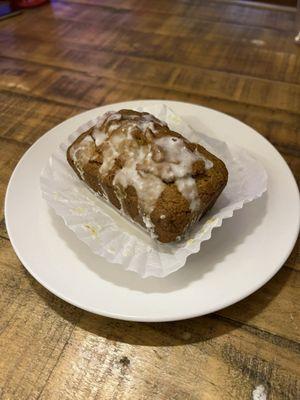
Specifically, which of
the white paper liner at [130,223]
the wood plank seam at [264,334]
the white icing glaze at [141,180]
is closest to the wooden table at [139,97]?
the wood plank seam at [264,334]

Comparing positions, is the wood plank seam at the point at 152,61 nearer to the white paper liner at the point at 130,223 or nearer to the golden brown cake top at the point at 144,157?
the white paper liner at the point at 130,223

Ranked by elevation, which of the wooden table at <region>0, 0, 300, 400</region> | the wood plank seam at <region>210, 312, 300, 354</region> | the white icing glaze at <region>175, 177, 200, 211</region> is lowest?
the wood plank seam at <region>210, 312, 300, 354</region>

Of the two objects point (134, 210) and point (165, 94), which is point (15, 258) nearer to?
point (134, 210)

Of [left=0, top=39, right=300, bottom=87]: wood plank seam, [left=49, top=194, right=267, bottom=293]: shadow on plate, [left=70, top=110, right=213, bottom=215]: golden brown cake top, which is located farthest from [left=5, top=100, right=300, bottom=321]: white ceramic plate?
[left=0, top=39, right=300, bottom=87]: wood plank seam

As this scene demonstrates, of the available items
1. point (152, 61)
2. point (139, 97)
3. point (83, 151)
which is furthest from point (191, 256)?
point (152, 61)

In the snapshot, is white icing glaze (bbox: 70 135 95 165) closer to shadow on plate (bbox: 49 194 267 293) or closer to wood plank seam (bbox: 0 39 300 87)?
shadow on plate (bbox: 49 194 267 293)

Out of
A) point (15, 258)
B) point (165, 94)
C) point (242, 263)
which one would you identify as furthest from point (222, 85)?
point (15, 258)
